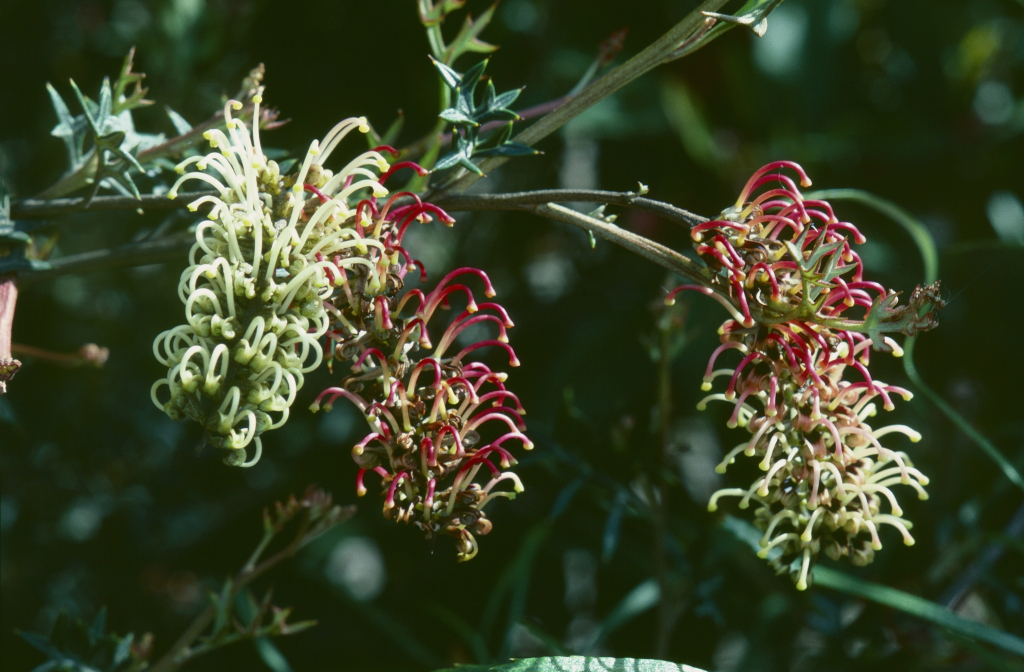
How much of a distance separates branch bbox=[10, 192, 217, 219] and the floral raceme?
50mm

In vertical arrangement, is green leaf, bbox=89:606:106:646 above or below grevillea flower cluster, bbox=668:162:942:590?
below

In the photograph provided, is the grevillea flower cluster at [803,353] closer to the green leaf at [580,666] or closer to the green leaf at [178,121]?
the green leaf at [580,666]

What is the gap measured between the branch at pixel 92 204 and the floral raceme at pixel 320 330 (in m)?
0.05

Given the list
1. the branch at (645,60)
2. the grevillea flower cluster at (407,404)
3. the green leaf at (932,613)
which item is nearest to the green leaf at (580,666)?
the grevillea flower cluster at (407,404)

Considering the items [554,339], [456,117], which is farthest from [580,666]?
[554,339]

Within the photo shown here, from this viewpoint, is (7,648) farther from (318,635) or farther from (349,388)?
(349,388)

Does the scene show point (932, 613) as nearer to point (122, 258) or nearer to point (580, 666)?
point (580, 666)

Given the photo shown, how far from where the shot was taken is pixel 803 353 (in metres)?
0.39

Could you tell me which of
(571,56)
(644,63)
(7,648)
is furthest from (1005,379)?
(7,648)

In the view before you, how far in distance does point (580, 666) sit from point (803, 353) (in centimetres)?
21

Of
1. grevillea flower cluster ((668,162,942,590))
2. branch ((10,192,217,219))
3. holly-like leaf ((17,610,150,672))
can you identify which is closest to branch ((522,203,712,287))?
grevillea flower cluster ((668,162,942,590))

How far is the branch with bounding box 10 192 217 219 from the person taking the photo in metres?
0.45

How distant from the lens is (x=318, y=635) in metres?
0.90

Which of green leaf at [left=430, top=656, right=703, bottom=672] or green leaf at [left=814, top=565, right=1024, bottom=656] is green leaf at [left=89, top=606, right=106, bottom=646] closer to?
green leaf at [left=430, top=656, right=703, bottom=672]
